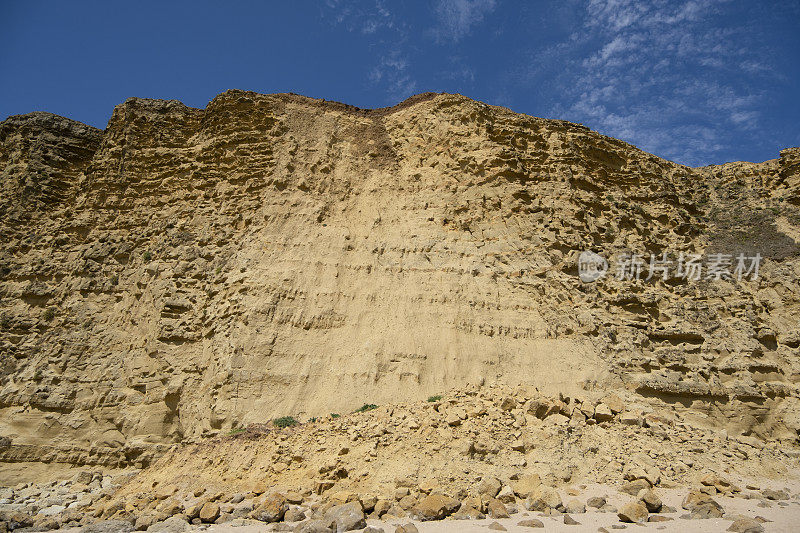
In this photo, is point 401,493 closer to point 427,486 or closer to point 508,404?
point 427,486

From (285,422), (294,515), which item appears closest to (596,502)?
(294,515)

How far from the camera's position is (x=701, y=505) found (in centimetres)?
692

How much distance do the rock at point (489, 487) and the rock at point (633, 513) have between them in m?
1.79

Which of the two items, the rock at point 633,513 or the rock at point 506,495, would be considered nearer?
the rock at point 633,513

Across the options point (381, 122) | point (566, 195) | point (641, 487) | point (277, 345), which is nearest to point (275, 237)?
point (277, 345)

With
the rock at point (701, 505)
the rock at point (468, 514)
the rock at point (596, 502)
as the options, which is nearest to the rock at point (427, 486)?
the rock at point (468, 514)

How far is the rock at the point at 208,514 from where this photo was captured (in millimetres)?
7402

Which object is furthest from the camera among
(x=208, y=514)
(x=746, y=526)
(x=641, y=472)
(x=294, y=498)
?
(x=641, y=472)

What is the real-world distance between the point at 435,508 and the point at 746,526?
153 inches

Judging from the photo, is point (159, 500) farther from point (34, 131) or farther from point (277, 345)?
point (34, 131)

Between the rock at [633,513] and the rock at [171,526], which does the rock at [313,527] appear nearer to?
the rock at [171,526]

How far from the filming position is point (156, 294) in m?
12.8

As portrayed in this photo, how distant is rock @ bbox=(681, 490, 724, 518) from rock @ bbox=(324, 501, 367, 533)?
4666mm

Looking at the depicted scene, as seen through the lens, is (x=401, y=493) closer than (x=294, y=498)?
Yes
